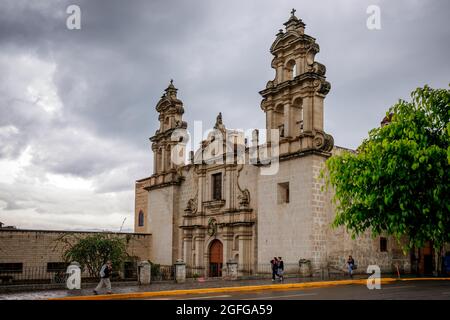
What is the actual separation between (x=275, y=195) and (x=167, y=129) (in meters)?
14.3

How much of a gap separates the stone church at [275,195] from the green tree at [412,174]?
13.1 m

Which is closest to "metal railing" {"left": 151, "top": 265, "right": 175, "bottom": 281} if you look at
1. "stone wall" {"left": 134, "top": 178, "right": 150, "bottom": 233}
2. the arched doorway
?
the arched doorway

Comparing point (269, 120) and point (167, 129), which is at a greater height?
point (167, 129)

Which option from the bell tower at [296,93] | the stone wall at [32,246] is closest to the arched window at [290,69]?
the bell tower at [296,93]

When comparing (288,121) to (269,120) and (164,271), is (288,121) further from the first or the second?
(164,271)

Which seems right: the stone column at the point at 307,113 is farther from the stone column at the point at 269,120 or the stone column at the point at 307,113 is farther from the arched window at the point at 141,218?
the arched window at the point at 141,218

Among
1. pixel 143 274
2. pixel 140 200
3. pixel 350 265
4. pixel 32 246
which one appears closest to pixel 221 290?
pixel 143 274

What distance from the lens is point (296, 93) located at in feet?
99.5

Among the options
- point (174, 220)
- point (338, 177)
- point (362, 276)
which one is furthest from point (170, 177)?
point (338, 177)

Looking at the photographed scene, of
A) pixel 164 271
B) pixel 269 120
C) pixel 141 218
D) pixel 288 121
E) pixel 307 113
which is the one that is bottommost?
pixel 164 271

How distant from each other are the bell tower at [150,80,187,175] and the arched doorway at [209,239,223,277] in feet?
24.7

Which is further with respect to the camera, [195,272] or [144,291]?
[195,272]
